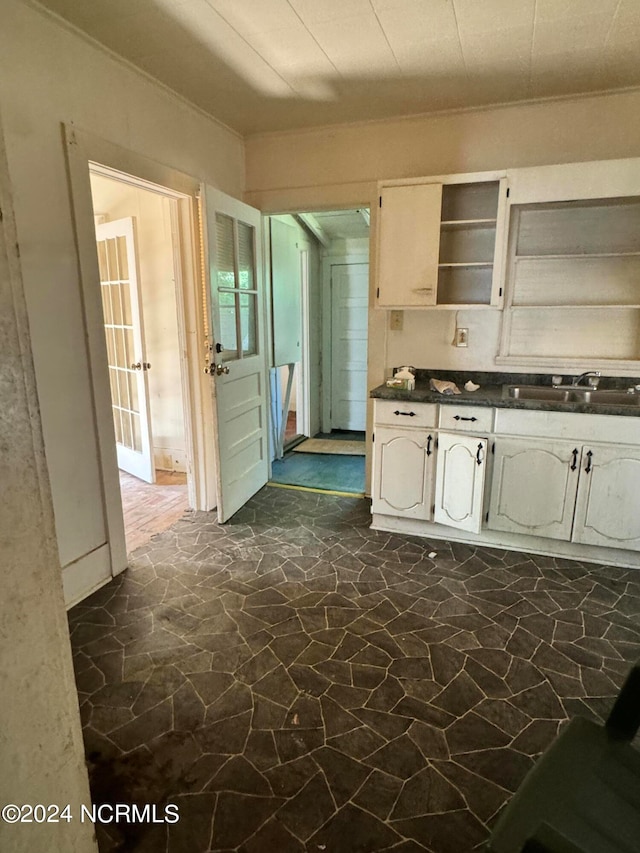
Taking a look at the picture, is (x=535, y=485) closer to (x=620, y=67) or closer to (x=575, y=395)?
(x=575, y=395)

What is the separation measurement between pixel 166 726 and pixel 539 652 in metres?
1.51

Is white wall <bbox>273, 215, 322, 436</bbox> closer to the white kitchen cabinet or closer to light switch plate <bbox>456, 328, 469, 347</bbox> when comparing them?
the white kitchen cabinet

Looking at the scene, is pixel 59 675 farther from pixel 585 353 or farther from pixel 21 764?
pixel 585 353

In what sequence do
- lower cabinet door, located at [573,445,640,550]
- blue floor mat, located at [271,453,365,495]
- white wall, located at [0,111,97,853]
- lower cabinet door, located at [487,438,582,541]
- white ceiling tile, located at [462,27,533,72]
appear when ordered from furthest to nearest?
blue floor mat, located at [271,453,365,495], lower cabinet door, located at [487,438,582,541], lower cabinet door, located at [573,445,640,550], white ceiling tile, located at [462,27,533,72], white wall, located at [0,111,97,853]

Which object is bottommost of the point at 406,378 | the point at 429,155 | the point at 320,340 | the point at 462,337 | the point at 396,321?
the point at 406,378

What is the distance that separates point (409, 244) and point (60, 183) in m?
1.90

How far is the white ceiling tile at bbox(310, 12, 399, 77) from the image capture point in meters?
2.14

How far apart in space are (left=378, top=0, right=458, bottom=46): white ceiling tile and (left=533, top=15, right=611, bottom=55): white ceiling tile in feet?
1.28

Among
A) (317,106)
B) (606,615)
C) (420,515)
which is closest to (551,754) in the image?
(606,615)

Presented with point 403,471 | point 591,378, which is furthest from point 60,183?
point 591,378

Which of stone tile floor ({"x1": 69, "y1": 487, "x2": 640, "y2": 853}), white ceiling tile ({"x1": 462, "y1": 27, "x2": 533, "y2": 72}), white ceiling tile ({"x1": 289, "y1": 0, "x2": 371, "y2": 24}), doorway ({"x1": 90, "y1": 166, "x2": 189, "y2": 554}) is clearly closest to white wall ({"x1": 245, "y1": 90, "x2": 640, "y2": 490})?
white ceiling tile ({"x1": 462, "y1": 27, "x2": 533, "y2": 72})

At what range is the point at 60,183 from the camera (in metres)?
2.19

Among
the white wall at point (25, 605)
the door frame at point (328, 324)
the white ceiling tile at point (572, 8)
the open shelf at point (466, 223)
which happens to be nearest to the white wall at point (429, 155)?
the open shelf at point (466, 223)

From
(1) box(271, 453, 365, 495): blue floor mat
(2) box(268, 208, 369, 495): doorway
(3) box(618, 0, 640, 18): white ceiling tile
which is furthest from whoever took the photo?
(2) box(268, 208, 369, 495): doorway
